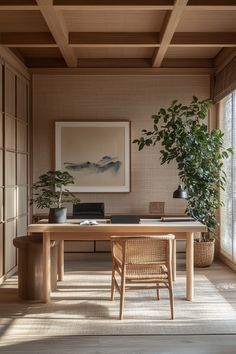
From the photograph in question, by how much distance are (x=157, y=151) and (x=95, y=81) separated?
1.38 metres

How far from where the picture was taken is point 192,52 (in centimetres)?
649

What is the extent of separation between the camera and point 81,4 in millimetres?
4215

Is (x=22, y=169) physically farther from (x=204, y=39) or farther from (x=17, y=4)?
(x=204, y=39)

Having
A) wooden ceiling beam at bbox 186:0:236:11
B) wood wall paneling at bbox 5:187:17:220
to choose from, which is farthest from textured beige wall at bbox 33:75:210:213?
wooden ceiling beam at bbox 186:0:236:11

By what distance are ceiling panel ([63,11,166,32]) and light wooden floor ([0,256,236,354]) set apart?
3.17 m

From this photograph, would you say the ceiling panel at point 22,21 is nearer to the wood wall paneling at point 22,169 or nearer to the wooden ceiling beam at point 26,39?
the wooden ceiling beam at point 26,39

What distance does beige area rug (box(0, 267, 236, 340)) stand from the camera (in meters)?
3.66

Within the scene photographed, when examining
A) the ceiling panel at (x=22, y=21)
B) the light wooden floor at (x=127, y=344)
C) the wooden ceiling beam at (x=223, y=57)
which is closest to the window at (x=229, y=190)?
the wooden ceiling beam at (x=223, y=57)

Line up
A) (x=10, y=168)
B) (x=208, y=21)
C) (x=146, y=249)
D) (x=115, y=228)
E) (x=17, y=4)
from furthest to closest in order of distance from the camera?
(x=10, y=168) < (x=208, y=21) < (x=115, y=228) < (x=17, y=4) < (x=146, y=249)

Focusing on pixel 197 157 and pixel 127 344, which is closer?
pixel 127 344

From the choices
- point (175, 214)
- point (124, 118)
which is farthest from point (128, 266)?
point (124, 118)

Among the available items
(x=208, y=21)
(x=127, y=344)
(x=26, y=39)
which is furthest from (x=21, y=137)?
(x=127, y=344)

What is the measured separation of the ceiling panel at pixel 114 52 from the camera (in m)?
6.31

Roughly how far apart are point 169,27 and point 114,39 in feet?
2.77
